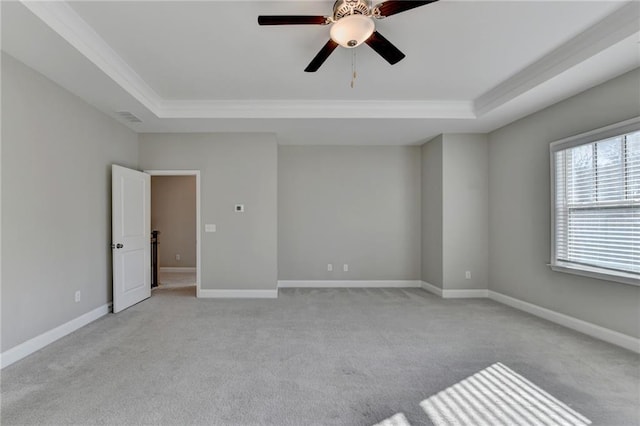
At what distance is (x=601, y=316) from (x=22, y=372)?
5.36 metres

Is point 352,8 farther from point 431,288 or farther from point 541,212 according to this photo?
point 431,288

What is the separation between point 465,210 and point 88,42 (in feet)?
17.0

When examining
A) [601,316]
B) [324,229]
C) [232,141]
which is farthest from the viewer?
[324,229]

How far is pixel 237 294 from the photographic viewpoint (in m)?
4.80

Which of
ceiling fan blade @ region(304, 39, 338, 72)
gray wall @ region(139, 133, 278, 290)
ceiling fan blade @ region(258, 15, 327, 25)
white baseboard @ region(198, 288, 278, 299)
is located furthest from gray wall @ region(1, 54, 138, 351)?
ceiling fan blade @ region(304, 39, 338, 72)

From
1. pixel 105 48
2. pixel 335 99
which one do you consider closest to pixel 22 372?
pixel 105 48

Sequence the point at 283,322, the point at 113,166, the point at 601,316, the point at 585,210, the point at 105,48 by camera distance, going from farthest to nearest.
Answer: the point at 113,166 < the point at 283,322 < the point at 585,210 < the point at 601,316 < the point at 105,48

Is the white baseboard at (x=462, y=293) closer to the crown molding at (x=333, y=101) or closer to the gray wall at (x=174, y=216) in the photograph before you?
the crown molding at (x=333, y=101)

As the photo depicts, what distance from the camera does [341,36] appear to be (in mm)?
2207

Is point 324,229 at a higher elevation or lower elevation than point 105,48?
lower

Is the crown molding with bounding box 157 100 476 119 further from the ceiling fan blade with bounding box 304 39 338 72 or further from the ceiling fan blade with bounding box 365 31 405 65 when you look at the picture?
the ceiling fan blade with bounding box 365 31 405 65

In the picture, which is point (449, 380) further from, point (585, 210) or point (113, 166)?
point (113, 166)

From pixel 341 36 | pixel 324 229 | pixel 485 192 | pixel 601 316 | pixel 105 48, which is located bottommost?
pixel 601 316

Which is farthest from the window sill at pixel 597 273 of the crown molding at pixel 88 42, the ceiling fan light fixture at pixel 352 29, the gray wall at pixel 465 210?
the crown molding at pixel 88 42
